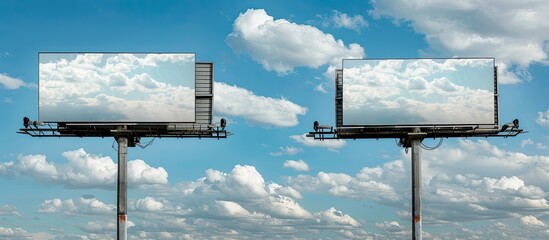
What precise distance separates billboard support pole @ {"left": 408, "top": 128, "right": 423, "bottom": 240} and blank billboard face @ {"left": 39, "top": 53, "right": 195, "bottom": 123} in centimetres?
1333

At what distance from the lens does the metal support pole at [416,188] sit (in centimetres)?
5712

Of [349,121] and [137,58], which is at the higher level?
[137,58]

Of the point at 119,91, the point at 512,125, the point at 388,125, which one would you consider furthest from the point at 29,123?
the point at 512,125

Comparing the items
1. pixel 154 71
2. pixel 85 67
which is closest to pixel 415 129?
pixel 154 71

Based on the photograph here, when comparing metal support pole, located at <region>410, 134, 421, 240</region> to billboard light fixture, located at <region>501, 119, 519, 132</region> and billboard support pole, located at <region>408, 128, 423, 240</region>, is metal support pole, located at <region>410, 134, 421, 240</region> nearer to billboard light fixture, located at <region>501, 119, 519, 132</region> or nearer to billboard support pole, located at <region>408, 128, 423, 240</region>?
billboard support pole, located at <region>408, 128, 423, 240</region>

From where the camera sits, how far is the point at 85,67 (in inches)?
2244

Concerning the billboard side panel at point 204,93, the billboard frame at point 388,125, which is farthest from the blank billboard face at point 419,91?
the billboard side panel at point 204,93

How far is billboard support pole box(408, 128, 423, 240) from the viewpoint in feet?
188

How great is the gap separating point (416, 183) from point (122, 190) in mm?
17421

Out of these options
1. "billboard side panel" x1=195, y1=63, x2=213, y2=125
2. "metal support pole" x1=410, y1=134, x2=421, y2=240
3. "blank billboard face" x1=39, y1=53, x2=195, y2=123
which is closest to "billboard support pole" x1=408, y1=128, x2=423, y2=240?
→ "metal support pole" x1=410, y1=134, x2=421, y2=240

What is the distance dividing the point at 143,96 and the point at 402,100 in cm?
1538

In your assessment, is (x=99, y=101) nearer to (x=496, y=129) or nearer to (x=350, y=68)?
(x=350, y=68)

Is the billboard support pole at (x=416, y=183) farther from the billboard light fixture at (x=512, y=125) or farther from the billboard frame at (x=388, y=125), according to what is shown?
the billboard light fixture at (x=512, y=125)

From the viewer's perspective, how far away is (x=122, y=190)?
5634cm
